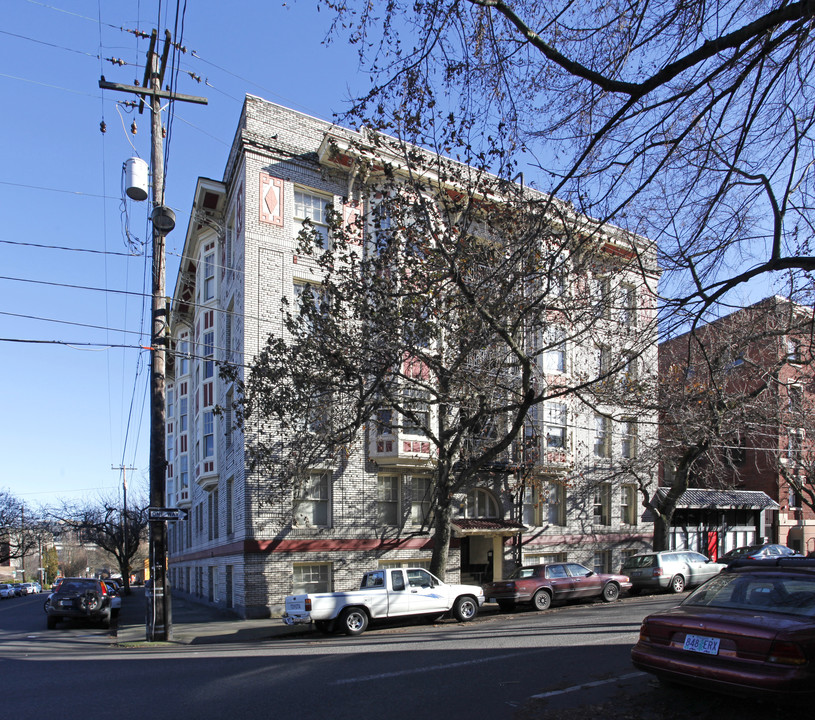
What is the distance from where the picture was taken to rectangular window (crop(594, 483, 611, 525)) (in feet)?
96.0

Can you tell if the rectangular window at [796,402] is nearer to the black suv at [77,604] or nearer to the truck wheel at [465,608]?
the truck wheel at [465,608]

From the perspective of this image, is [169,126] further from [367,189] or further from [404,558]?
[404,558]

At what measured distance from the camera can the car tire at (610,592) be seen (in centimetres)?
2077

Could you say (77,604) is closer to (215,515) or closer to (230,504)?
(230,504)

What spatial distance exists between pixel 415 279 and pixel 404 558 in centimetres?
1348

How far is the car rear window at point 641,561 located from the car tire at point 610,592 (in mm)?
2634

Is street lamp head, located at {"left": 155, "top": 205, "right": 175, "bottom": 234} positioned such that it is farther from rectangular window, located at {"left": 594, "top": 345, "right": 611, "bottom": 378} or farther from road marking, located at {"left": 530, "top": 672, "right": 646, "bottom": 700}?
road marking, located at {"left": 530, "top": 672, "right": 646, "bottom": 700}

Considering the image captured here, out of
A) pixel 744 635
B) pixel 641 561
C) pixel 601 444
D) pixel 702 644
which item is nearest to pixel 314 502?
pixel 641 561

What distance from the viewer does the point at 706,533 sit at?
33.9m

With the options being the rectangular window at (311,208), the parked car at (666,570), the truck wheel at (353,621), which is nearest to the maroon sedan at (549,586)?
the parked car at (666,570)

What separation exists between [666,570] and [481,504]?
6916 mm

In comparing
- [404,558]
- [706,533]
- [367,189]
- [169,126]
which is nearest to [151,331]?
[169,126]

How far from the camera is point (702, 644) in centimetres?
612

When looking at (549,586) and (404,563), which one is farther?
(404,563)
